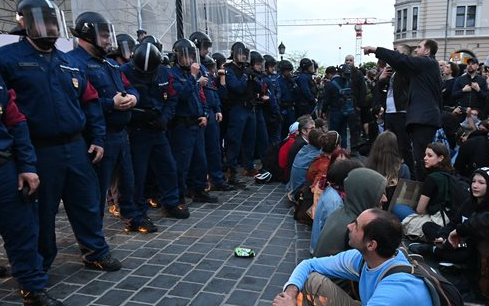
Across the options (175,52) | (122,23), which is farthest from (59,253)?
(122,23)

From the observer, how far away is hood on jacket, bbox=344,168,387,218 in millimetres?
2994

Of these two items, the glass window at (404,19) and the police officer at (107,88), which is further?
the glass window at (404,19)

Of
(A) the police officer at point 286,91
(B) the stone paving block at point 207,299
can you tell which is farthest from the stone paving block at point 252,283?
(A) the police officer at point 286,91

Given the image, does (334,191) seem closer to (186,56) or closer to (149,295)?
(149,295)

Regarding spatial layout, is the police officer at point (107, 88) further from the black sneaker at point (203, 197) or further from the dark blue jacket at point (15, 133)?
the black sneaker at point (203, 197)

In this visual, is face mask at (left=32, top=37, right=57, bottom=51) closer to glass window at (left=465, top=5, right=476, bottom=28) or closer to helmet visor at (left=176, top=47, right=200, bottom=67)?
helmet visor at (left=176, top=47, right=200, bottom=67)

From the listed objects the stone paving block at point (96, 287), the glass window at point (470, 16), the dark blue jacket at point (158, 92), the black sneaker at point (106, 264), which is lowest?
the stone paving block at point (96, 287)

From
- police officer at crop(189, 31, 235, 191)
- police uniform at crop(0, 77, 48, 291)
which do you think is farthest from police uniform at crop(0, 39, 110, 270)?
police officer at crop(189, 31, 235, 191)

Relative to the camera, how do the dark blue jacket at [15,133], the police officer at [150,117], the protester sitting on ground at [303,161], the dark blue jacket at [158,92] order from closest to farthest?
1. the dark blue jacket at [15,133]
2. the police officer at [150,117]
3. the dark blue jacket at [158,92]
4. the protester sitting on ground at [303,161]

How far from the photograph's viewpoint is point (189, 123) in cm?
585

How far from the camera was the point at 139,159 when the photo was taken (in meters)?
5.16

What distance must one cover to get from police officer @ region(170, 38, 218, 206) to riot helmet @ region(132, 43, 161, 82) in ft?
1.91

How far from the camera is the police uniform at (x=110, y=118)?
4148 mm

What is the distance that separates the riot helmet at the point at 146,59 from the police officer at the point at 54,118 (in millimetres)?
1055
